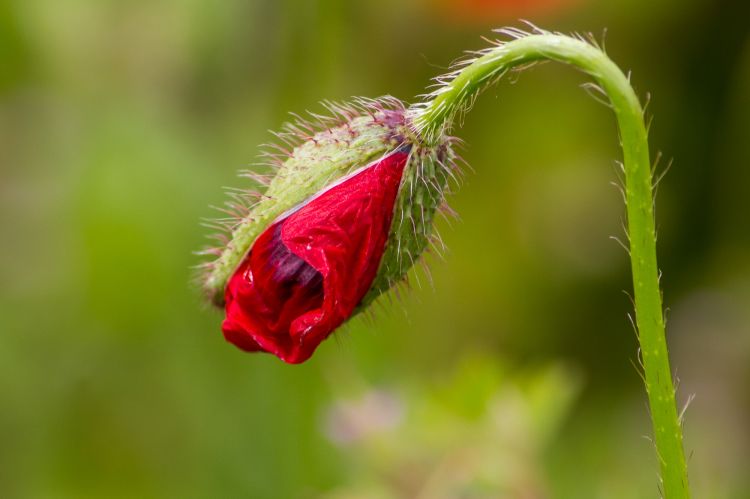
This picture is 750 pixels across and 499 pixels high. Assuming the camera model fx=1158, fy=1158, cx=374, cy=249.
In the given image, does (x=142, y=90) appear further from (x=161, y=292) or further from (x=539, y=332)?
(x=539, y=332)

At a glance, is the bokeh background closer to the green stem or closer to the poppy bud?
the poppy bud

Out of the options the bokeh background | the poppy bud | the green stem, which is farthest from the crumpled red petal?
the bokeh background

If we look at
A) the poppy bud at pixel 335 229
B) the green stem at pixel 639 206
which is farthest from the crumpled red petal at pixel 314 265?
the green stem at pixel 639 206

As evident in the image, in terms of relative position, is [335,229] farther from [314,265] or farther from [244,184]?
[244,184]

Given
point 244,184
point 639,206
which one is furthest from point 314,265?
point 244,184

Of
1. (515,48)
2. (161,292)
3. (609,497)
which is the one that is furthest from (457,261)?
(515,48)

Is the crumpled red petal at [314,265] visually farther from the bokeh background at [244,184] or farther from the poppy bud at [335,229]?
the bokeh background at [244,184]
